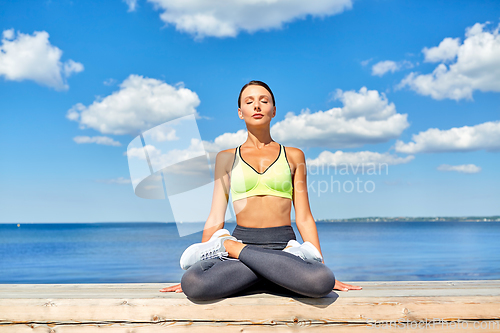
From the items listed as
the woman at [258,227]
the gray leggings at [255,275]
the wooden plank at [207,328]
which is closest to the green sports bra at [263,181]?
the woman at [258,227]

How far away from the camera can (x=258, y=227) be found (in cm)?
309

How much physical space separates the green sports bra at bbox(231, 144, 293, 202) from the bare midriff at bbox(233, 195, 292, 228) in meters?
0.04

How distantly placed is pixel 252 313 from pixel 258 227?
0.76 m

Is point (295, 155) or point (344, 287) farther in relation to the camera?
point (295, 155)

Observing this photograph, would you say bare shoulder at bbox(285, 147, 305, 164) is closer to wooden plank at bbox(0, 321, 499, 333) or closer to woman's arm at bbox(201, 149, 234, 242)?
woman's arm at bbox(201, 149, 234, 242)

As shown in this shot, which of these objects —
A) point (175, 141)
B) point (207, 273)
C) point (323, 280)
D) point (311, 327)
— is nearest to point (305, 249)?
point (323, 280)

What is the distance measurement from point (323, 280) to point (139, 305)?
129 cm

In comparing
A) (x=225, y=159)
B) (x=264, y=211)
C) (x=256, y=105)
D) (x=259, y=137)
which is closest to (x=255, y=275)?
(x=264, y=211)

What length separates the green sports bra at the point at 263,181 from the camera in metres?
3.13

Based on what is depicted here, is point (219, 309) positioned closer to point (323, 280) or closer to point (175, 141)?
point (323, 280)

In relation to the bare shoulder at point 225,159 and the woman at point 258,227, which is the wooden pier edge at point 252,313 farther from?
the bare shoulder at point 225,159

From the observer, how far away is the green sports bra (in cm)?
313

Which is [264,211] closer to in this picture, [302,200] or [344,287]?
[302,200]

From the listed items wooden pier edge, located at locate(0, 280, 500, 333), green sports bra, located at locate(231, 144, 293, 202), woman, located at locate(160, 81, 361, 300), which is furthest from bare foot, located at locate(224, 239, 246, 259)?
green sports bra, located at locate(231, 144, 293, 202)
